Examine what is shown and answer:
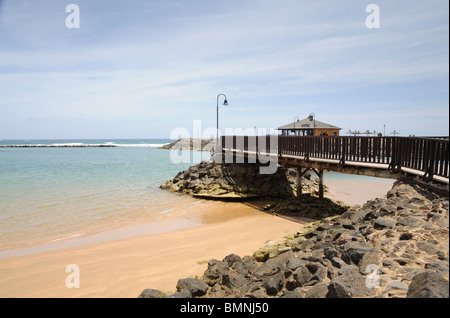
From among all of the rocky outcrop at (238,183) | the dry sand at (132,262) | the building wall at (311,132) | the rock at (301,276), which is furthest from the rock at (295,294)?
the building wall at (311,132)

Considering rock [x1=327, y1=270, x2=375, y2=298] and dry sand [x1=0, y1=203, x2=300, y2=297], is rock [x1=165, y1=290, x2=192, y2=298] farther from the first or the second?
rock [x1=327, y1=270, x2=375, y2=298]

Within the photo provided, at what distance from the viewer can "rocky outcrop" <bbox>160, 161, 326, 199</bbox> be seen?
20.0 m

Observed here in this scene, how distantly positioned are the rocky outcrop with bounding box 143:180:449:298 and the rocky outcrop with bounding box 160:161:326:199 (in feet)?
38.7

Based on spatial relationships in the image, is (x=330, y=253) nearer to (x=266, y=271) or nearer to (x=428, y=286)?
(x=266, y=271)

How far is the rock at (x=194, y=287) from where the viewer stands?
6.29 m

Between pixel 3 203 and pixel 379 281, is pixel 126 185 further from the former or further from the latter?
pixel 379 281

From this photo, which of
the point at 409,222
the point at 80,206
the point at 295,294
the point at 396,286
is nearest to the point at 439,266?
the point at 396,286

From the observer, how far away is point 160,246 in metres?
10.9

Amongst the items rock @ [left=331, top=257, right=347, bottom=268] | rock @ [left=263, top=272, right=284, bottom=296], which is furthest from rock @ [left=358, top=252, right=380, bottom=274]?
rock @ [left=263, top=272, right=284, bottom=296]

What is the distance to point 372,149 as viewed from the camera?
1313 centimetres

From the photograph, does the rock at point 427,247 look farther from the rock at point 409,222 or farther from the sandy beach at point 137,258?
the sandy beach at point 137,258

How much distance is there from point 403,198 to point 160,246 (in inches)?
326

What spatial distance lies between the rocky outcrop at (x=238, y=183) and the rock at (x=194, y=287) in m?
12.9
